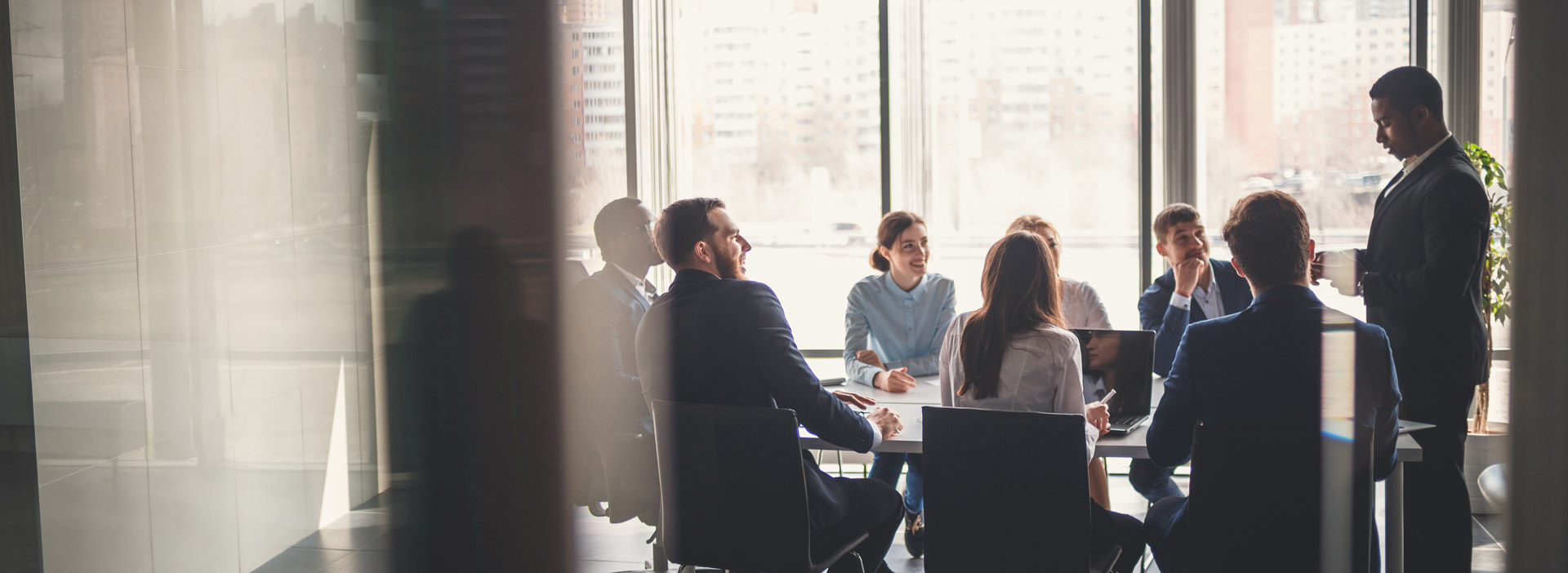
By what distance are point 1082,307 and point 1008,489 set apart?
180cm

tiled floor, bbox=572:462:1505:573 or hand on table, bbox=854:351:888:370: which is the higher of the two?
hand on table, bbox=854:351:888:370

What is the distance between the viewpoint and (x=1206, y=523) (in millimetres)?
2031

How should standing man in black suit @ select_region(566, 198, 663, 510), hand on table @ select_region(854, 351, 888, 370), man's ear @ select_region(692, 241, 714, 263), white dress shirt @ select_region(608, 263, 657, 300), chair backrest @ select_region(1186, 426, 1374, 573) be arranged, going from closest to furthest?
chair backrest @ select_region(1186, 426, 1374, 573), man's ear @ select_region(692, 241, 714, 263), standing man in black suit @ select_region(566, 198, 663, 510), white dress shirt @ select_region(608, 263, 657, 300), hand on table @ select_region(854, 351, 888, 370)

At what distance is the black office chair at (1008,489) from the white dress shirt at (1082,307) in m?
1.70

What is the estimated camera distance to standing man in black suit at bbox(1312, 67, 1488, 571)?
245cm

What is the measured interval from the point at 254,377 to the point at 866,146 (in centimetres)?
423

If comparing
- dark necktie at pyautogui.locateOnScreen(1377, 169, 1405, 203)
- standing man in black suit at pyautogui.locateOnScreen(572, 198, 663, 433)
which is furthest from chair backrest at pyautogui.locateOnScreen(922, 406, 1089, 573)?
dark necktie at pyautogui.locateOnScreen(1377, 169, 1405, 203)

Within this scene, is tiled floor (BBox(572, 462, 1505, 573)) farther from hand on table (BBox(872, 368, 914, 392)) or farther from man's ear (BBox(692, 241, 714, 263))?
man's ear (BBox(692, 241, 714, 263))

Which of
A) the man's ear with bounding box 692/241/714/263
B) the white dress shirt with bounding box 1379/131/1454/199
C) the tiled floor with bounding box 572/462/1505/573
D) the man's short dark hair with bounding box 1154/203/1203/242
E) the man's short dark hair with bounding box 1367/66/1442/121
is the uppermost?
the man's short dark hair with bounding box 1367/66/1442/121

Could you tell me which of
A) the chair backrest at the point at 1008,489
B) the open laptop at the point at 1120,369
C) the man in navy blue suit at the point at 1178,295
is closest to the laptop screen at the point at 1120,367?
the open laptop at the point at 1120,369

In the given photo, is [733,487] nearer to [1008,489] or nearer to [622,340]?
[1008,489]

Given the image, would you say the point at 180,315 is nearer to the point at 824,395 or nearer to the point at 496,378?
the point at 496,378

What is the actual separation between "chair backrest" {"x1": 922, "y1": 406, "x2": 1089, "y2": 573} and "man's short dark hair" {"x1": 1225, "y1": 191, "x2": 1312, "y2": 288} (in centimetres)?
50

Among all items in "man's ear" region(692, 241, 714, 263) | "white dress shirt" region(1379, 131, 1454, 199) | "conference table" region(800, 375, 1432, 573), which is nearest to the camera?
"conference table" region(800, 375, 1432, 573)
